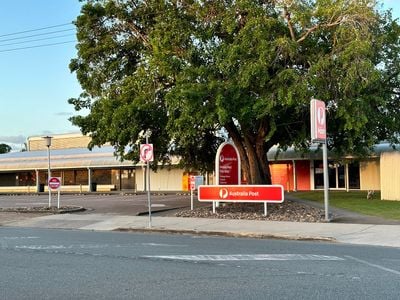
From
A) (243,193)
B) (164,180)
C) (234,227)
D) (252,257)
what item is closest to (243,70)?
(243,193)

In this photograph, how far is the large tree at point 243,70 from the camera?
19594 mm

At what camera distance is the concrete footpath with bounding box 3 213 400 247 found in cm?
1454

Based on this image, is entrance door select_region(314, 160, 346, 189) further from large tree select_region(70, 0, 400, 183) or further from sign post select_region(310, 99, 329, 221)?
sign post select_region(310, 99, 329, 221)

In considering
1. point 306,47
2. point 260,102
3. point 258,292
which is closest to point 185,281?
point 258,292

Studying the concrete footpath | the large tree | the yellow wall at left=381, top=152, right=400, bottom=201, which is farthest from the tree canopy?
the yellow wall at left=381, top=152, right=400, bottom=201

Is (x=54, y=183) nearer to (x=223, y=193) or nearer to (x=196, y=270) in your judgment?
(x=223, y=193)

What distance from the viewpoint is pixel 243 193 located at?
20.5 m

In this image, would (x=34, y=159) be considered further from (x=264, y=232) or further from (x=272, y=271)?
(x=272, y=271)

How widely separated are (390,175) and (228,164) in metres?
8.12

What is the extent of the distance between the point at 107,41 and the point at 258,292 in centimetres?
1916

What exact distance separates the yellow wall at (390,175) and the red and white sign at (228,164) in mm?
7357

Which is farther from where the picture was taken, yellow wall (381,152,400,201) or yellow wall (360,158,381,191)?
yellow wall (360,158,381,191)

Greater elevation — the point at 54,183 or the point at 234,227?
the point at 54,183

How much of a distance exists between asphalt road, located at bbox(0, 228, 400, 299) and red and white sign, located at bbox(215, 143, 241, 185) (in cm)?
848
